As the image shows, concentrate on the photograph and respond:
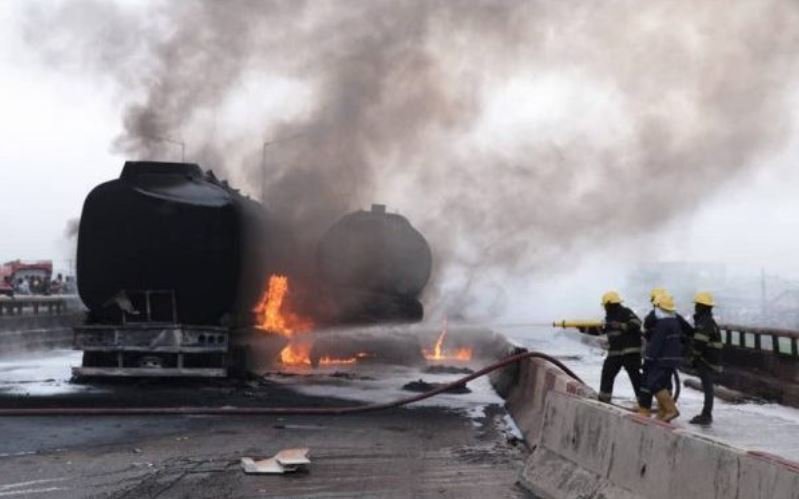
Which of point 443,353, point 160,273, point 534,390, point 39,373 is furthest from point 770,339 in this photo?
point 39,373

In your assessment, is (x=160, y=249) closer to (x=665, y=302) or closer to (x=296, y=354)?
(x=296, y=354)

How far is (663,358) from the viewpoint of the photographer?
867 centimetres

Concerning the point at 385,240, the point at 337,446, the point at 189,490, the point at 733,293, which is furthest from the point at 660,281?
the point at 189,490

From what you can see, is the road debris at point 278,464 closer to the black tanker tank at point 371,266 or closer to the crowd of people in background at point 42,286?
the black tanker tank at point 371,266

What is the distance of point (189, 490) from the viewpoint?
21.1 feet

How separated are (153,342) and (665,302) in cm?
738

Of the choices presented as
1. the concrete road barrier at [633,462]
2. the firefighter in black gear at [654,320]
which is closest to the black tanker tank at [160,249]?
the firefighter in black gear at [654,320]

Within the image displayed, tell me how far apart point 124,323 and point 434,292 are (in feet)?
34.1

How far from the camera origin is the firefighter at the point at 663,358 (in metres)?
8.70

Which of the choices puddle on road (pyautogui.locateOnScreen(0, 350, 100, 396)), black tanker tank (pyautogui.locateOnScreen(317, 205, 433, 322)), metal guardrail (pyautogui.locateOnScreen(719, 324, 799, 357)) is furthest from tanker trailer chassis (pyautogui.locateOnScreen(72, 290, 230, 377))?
metal guardrail (pyautogui.locateOnScreen(719, 324, 799, 357))

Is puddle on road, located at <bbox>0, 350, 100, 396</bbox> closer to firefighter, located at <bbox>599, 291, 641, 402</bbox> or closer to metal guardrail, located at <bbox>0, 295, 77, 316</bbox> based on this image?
metal guardrail, located at <bbox>0, 295, 77, 316</bbox>

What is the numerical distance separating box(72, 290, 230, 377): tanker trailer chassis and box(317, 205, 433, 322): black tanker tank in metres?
4.23

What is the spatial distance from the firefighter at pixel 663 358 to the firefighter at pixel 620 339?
53 cm

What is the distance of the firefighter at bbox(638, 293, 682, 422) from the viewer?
870 centimetres
